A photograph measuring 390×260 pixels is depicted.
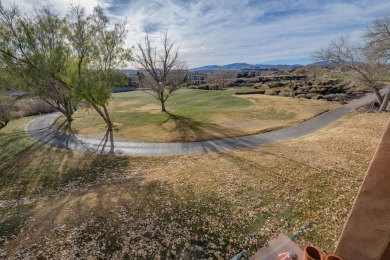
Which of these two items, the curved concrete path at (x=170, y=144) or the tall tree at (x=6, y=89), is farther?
the tall tree at (x=6, y=89)

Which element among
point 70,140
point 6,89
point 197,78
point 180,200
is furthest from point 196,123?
point 197,78

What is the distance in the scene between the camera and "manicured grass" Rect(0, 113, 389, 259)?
8617 millimetres

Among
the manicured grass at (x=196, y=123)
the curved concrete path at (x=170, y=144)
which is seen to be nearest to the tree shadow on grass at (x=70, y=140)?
the curved concrete path at (x=170, y=144)

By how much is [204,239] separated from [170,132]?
1958 centimetres

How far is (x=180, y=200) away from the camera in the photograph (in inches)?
465

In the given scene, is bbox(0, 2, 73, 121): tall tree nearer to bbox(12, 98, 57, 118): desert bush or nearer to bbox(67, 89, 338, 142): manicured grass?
bbox(67, 89, 338, 142): manicured grass

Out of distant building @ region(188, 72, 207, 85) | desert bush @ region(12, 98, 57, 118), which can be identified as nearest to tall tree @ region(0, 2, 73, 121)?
desert bush @ region(12, 98, 57, 118)

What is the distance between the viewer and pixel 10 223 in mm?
10828

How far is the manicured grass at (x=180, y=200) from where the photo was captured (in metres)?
8.62

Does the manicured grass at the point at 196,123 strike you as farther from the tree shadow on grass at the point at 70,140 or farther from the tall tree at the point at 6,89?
the tall tree at the point at 6,89

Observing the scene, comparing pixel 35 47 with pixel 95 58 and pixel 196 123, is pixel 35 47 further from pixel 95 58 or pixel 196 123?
pixel 196 123

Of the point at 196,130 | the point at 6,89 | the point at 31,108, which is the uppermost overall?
the point at 6,89

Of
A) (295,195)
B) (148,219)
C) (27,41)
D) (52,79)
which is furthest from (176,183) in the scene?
Answer: (27,41)

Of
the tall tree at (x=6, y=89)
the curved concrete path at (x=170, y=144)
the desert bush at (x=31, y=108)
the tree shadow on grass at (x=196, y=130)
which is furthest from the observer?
the desert bush at (x=31, y=108)
